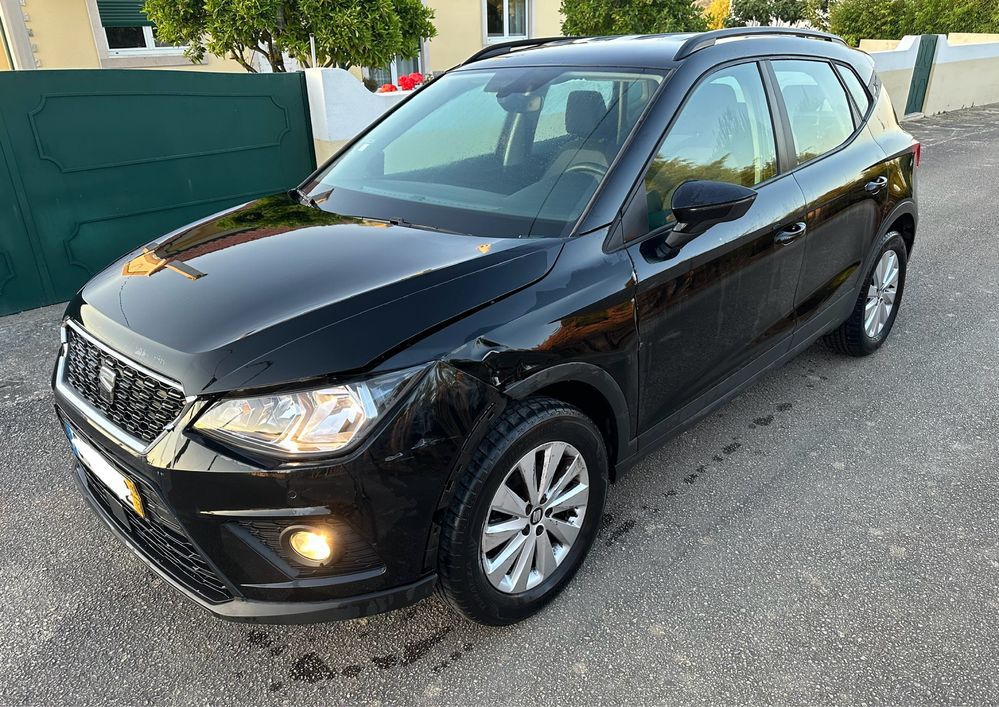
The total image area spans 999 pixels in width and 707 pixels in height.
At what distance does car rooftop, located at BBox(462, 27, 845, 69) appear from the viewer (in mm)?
2840

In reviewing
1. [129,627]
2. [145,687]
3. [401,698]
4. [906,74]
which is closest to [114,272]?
[129,627]

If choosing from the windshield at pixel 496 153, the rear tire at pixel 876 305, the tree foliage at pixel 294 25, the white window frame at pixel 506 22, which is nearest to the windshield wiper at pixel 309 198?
the windshield at pixel 496 153

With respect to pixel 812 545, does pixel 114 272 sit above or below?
above

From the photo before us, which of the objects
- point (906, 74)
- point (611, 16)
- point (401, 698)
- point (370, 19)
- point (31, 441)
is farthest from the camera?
point (906, 74)

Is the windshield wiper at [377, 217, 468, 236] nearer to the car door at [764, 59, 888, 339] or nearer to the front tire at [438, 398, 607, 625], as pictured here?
the front tire at [438, 398, 607, 625]

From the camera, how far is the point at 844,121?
3.70m

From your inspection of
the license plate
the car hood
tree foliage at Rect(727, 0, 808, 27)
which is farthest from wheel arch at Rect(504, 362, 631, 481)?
tree foliage at Rect(727, 0, 808, 27)

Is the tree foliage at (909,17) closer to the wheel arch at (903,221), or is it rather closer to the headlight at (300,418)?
the wheel arch at (903,221)

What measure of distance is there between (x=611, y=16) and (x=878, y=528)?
389 inches

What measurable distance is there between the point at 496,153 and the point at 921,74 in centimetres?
1518

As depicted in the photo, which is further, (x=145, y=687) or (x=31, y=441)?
(x=31, y=441)

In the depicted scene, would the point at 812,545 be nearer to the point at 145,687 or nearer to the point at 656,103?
the point at 656,103

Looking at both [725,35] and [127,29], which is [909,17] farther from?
[725,35]

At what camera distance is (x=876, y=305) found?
4.22m
